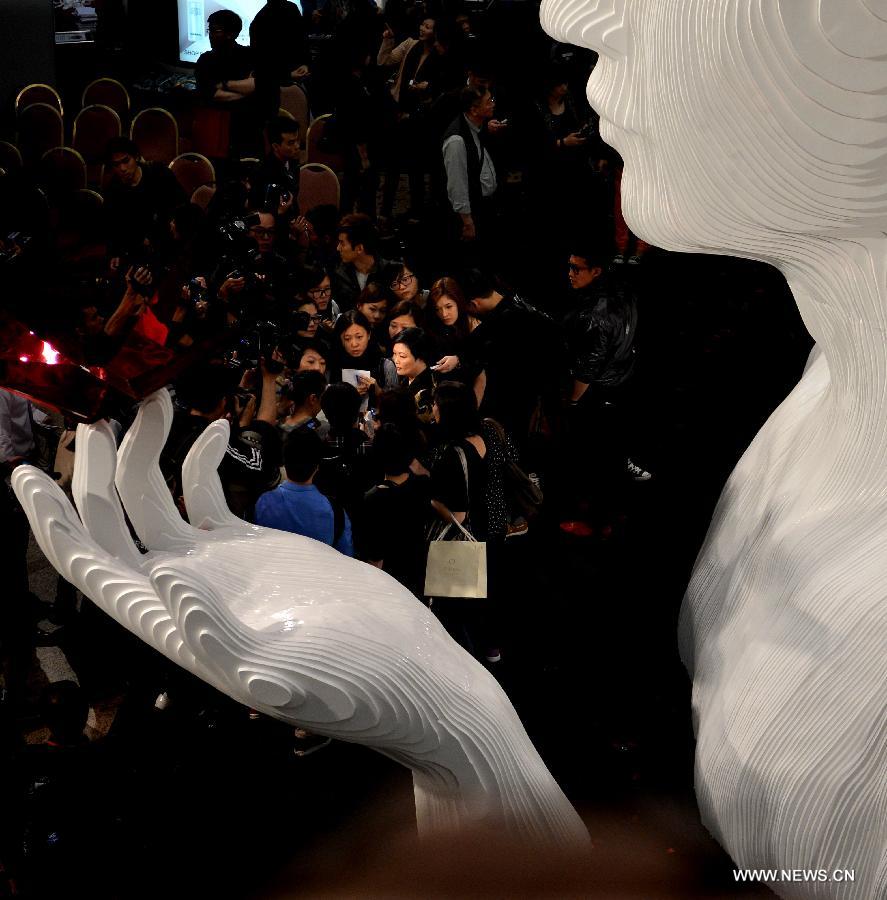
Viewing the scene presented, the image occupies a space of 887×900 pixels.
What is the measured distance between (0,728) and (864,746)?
177 centimetres

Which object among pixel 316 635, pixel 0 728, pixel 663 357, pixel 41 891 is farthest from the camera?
pixel 663 357

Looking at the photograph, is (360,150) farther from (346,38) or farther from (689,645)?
(689,645)

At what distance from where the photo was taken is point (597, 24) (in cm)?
155

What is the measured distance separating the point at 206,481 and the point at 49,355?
0.42m

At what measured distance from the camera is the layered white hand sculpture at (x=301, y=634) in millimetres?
1426

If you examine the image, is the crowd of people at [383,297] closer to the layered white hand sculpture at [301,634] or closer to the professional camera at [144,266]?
the professional camera at [144,266]

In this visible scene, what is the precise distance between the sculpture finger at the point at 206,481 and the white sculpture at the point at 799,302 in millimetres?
786

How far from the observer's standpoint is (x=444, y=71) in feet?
14.5

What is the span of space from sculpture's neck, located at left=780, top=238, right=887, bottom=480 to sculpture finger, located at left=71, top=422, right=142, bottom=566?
105 centimetres

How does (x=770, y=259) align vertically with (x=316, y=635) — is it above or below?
above

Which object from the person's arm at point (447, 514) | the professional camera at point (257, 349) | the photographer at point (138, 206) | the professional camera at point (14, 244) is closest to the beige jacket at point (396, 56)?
the photographer at point (138, 206)

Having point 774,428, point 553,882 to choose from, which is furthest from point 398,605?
point 553,882

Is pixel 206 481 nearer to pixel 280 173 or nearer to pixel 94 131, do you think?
pixel 280 173
